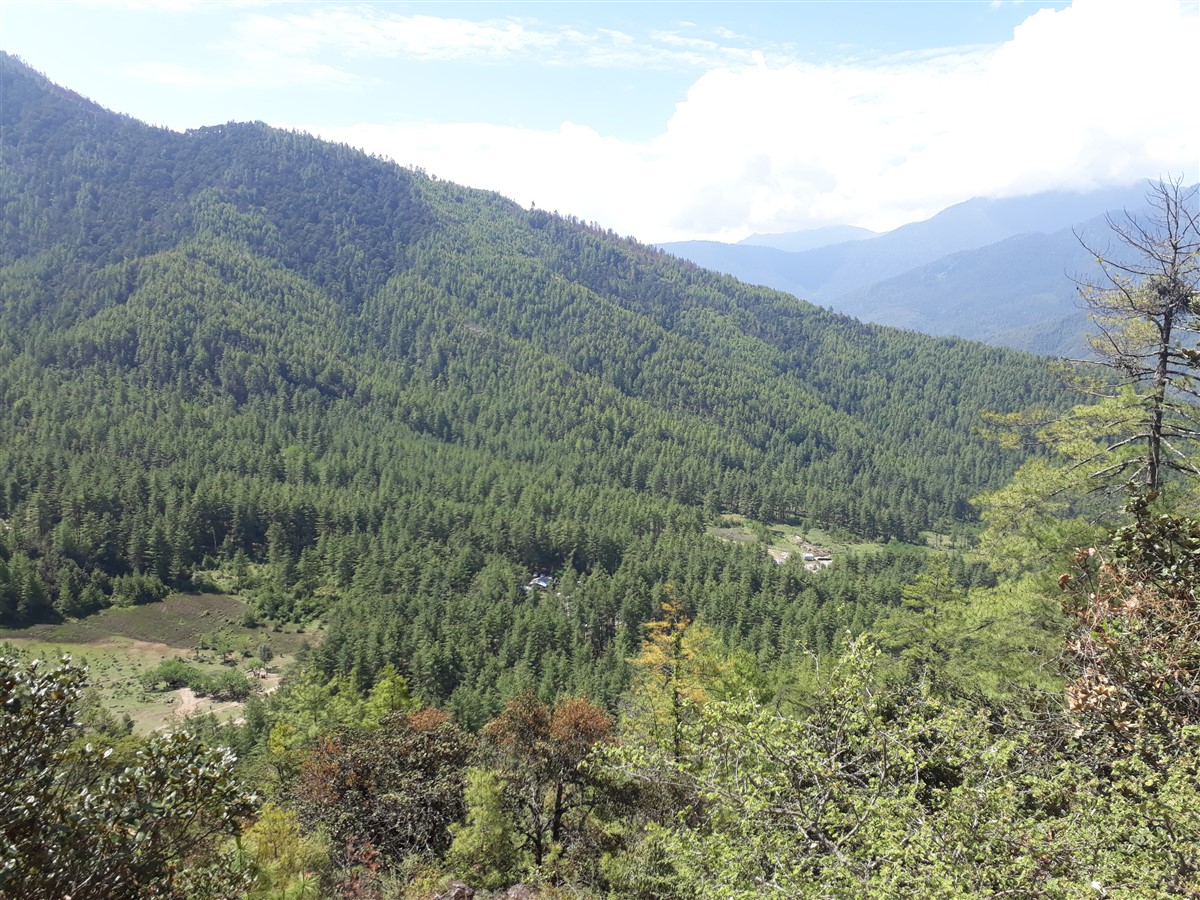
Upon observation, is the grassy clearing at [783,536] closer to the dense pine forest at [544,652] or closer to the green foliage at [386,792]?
the dense pine forest at [544,652]

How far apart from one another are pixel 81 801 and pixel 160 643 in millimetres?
86279

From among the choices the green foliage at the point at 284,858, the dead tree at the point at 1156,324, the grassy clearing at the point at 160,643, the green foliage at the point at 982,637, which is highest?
the dead tree at the point at 1156,324

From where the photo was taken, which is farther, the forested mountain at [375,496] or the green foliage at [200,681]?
the forested mountain at [375,496]

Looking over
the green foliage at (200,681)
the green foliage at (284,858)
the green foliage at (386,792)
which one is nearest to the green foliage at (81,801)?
the green foliage at (284,858)

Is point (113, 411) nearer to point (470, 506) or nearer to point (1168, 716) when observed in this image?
point (470, 506)

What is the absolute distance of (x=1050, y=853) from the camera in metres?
8.30

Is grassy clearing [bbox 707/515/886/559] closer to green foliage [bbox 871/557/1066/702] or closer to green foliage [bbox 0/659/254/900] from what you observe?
green foliage [bbox 871/557/1066/702]

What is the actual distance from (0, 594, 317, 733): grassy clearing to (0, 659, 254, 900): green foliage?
6369 centimetres

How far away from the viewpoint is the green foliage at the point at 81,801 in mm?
6766

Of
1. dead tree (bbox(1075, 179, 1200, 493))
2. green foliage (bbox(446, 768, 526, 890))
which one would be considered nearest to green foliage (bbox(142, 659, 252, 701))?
green foliage (bbox(446, 768, 526, 890))

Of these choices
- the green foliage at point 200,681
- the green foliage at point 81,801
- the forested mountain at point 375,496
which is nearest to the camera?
the green foliage at point 81,801

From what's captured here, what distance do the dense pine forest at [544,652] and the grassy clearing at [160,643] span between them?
14.7ft

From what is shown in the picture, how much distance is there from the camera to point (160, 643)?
76.8 m

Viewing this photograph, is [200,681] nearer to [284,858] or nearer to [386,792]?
[386,792]
